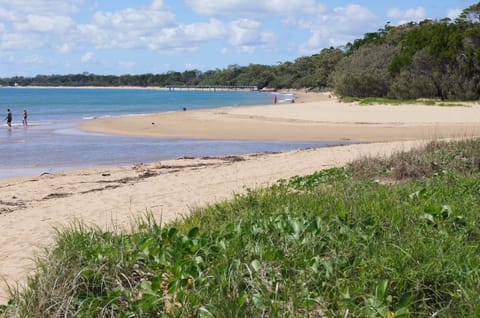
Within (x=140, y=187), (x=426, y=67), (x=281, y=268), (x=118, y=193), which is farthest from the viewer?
(x=426, y=67)

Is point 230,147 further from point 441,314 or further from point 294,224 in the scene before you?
point 441,314

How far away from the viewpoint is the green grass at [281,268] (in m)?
4.38

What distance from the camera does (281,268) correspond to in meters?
4.86

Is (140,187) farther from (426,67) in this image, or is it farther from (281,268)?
(426,67)

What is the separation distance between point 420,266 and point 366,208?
73.4 inches

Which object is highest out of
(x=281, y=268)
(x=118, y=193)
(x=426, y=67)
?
(x=426, y=67)

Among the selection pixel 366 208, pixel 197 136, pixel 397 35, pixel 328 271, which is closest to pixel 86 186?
pixel 366 208

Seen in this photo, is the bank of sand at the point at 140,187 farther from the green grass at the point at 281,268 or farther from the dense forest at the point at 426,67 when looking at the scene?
the dense forest at the point at 426,67

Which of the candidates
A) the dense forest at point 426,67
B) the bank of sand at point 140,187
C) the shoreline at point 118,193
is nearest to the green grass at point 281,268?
the shoreline at point 118,193

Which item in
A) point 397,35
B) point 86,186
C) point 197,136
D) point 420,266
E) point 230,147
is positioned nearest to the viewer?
point 420,266

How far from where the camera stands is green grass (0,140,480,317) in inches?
172

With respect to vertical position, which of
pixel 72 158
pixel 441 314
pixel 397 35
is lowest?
pixel 72 158

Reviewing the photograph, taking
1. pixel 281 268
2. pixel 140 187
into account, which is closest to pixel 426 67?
pixel 140 187

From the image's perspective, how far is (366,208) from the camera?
21.3 feet
